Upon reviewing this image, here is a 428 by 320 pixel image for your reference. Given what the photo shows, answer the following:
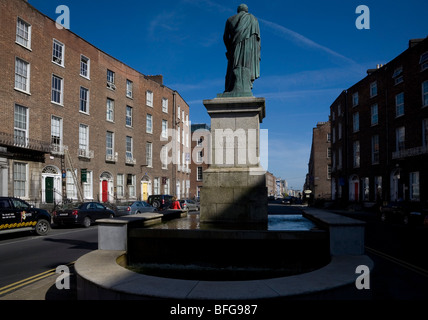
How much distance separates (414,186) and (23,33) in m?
34.1

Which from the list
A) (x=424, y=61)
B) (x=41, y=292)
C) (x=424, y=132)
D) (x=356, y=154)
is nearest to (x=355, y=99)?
(x=356, y=154)

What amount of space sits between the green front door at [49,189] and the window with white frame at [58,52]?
9820 millimetres

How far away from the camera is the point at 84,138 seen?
30891mm

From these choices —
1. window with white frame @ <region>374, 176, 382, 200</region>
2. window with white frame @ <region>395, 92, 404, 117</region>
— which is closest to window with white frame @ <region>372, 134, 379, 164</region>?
window with white frame @ <region>374, 176, 382, 200</region>

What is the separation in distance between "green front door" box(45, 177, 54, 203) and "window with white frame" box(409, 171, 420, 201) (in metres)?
30.4

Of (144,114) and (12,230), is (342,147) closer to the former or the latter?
(144,114)

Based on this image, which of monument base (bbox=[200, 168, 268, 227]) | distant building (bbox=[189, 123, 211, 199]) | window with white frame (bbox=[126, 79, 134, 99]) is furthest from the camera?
distant building (bbox=[189, 123, 211, 199])

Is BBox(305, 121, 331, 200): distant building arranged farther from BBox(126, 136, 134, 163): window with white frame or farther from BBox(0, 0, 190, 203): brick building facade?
BBox(126, 136, 134, 163): window with white frame

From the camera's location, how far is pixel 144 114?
41000 mm

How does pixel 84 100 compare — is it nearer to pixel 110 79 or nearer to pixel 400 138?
pixel 110 79

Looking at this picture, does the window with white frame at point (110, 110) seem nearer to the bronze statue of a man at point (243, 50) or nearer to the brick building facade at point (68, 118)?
the brick building facade at point (68, 118)

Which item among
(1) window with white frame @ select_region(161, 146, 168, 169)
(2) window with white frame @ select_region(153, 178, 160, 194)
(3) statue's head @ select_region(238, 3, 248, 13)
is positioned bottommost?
(2) window with white frame @ select_region(153, 178, 160, 194)

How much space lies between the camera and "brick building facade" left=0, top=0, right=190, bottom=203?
23.6m
